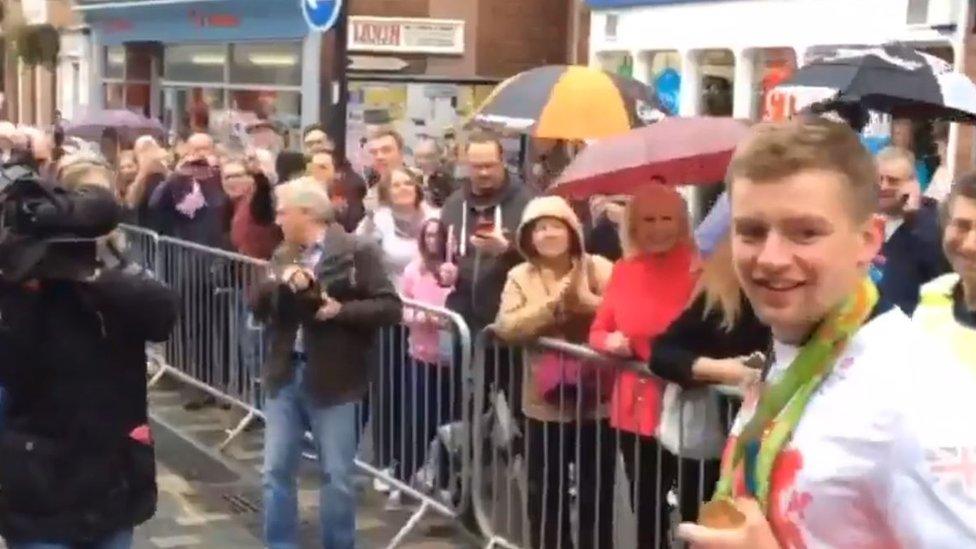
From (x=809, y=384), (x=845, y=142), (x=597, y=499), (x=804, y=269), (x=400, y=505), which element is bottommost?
(x=400, y=505)

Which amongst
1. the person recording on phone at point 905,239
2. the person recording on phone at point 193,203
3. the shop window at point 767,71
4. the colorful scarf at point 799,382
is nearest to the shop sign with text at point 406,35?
the shop window at point 767,71

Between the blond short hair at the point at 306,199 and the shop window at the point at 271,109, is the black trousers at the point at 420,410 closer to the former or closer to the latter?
the blond short hair at the point at 306,199

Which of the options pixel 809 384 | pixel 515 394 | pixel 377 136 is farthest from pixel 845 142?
pixel 377 136

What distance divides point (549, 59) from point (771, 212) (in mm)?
20572

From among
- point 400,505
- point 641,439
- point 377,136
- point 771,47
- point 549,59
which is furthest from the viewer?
point 549,59

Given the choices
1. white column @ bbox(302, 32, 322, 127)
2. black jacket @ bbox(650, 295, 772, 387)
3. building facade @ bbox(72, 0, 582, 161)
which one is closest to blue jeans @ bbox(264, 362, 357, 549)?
black jacket @ bbox(650, 295, 772, 387)

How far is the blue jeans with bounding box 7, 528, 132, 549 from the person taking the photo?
4.15 meters

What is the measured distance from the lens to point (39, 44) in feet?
105

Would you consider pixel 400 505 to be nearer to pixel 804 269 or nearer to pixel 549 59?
pixel 804 269

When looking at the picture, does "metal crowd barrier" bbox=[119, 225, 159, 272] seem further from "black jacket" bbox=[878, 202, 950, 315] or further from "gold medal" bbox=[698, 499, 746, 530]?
"gold medal" bbox=[698, 499, 746, 530]

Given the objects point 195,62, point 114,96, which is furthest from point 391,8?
point 114,96

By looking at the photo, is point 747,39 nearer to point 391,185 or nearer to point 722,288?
point 391,185

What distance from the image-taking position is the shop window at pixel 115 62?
95.4ft

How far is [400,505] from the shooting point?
25.1ft
